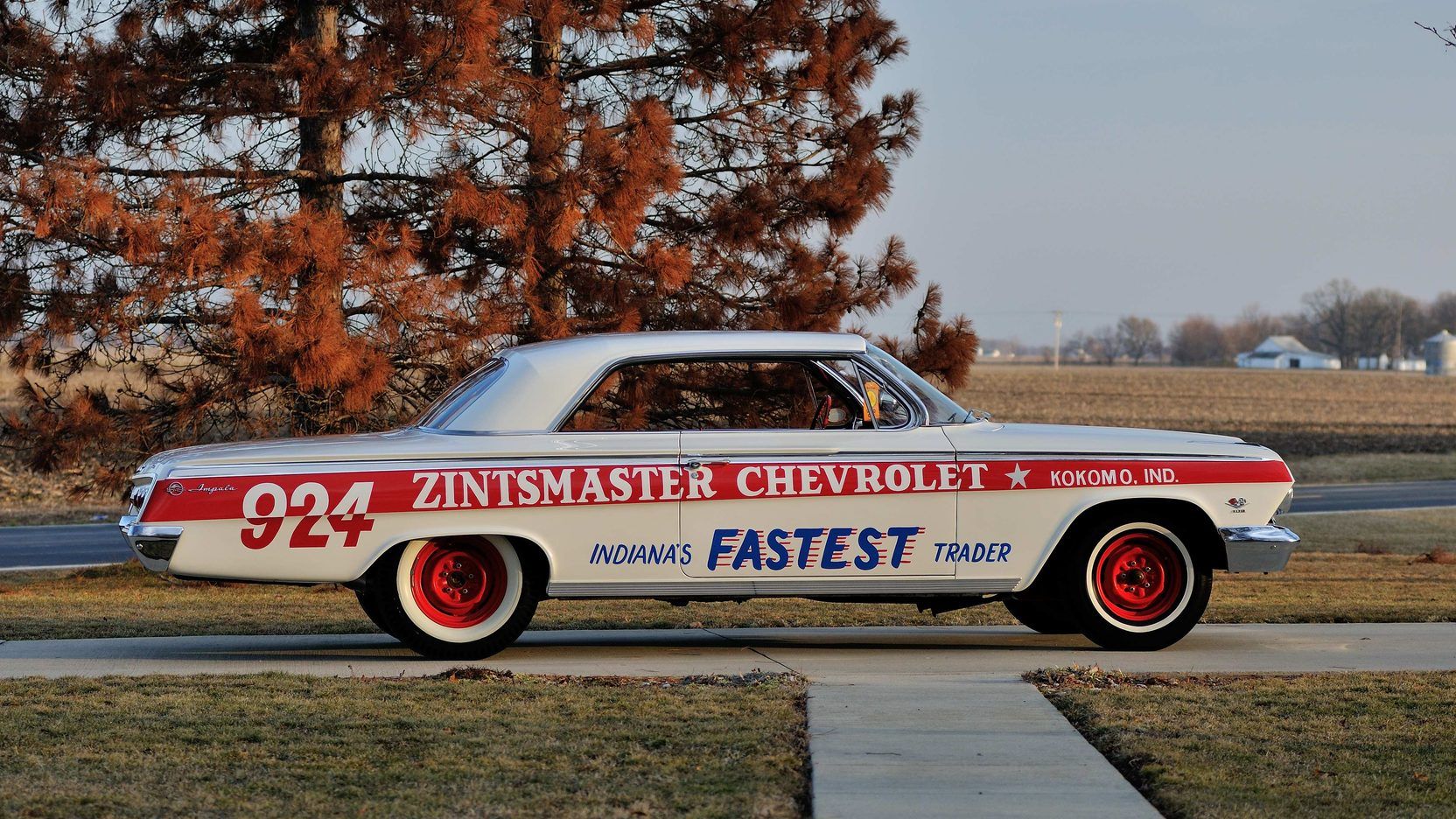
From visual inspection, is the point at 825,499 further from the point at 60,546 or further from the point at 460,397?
the point at 60,546

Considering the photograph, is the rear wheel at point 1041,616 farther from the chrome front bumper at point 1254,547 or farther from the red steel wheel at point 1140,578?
the chrome front bumper at point 1254,547

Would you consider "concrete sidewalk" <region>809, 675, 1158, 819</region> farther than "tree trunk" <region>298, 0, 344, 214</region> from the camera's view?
No

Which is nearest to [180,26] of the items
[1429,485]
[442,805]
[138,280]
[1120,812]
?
[138,280]

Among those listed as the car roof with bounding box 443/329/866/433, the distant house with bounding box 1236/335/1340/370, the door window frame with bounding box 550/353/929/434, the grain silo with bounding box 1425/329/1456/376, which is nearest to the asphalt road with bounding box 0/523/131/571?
the car roof with bounding box 443/329/866/433

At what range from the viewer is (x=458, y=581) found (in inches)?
332

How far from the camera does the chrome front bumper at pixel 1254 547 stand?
8586mm

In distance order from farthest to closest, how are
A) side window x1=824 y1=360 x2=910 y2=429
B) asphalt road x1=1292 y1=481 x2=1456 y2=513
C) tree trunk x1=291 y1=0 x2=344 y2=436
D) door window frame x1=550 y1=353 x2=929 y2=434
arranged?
asphalt road x1=1292 y1=481 x2=1456 y2=513 → tree trunk x1=291 y1=0 x2=344 y2=436 → side window x1=824 y1=360 x2=910 y2=429 → door window frame x1=550 y1=353 x2=929 y2=434

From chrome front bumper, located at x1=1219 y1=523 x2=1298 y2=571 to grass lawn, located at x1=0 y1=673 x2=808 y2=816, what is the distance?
2544mm

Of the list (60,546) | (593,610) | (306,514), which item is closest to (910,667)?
(306,514)

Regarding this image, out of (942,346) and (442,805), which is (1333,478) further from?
(442,805)

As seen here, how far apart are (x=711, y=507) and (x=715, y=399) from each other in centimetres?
560

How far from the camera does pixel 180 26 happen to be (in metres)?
14.2

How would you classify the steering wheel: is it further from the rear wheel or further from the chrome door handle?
the rear wheel

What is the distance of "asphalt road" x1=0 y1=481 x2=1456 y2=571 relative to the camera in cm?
1930
